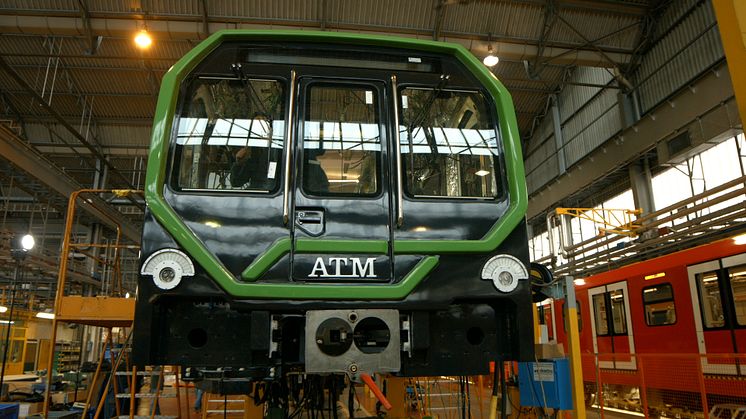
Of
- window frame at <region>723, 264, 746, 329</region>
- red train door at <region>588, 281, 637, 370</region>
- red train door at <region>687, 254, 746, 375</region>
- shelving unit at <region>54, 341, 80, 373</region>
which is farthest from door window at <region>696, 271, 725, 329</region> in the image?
shelving unit at <region>54, 341, 80, 373</region>

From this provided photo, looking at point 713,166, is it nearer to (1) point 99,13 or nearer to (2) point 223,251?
(2) point 223,251

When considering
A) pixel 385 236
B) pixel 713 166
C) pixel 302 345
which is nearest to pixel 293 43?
pixel 385 236

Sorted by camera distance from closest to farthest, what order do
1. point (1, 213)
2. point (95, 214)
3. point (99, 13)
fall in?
point (99, 13)
point (95, 214)
point (1, 213)

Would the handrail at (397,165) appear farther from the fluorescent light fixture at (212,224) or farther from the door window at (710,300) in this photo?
the door window at (710,300)

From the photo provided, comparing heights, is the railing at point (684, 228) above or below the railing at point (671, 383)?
above

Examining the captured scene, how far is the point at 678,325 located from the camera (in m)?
9.20

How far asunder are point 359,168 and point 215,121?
2.96 feet

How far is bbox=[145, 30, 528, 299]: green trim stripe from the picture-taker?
2730 mm

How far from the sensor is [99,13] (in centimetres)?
1090

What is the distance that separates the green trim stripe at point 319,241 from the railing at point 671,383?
5.30m

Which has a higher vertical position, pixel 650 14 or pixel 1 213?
pixel 650 14

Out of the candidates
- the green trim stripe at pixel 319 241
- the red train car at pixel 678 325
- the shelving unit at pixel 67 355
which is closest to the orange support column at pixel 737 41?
the green trim stripe at pixel 319 241

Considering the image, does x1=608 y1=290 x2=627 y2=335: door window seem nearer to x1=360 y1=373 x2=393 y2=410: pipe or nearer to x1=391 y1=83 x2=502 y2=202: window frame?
x1=391 y1=83 x2=502 y2=202: window frame

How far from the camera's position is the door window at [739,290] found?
7.93 meters
